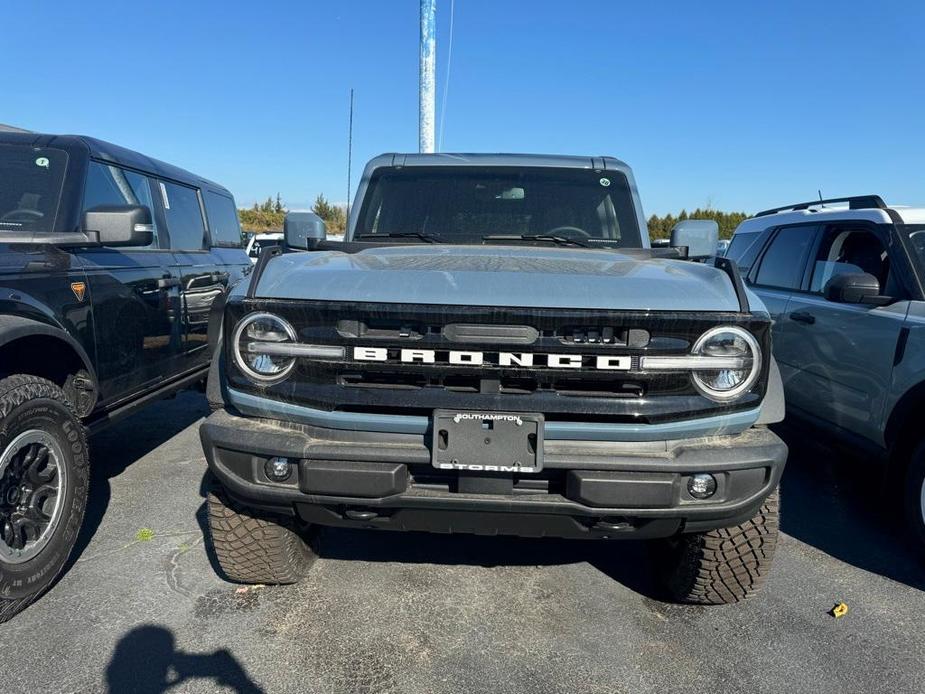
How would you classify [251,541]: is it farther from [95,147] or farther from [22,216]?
[95,147]

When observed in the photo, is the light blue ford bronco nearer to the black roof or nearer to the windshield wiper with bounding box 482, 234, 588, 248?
the windshield wiper with bounding box 482, 234, 588, 248

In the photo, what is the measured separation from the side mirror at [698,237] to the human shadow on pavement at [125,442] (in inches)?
141

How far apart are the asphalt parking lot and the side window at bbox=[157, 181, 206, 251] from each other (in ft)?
7.43

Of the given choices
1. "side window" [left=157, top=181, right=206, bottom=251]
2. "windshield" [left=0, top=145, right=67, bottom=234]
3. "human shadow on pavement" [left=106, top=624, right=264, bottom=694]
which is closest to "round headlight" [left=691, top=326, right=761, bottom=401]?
"human shadow on pavement" [left=106, top=624, right=264, bottom=694]

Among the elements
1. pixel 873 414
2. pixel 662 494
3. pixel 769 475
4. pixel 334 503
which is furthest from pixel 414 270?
pixel 873 414

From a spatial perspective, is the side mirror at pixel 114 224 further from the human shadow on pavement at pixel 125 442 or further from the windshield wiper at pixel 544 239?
the windshield wiper at pixel 544 239

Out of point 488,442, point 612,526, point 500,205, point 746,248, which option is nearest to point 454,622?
point 612,526

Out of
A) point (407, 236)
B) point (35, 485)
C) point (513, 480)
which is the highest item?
point (407, 236)

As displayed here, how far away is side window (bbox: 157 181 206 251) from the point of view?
A: 4949 millimetres

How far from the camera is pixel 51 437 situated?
9.27ft

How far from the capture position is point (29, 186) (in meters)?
3.54

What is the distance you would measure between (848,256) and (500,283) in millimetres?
3342

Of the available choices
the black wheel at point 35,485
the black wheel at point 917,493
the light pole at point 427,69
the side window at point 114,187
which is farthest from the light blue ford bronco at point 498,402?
the light pole at point 427,69

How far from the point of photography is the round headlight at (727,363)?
Answer: 7.29 feet
